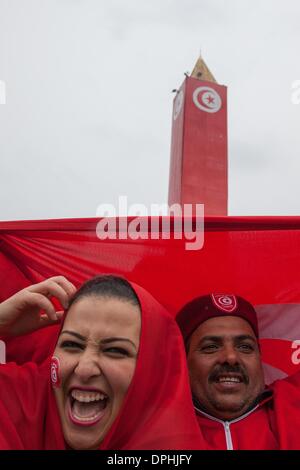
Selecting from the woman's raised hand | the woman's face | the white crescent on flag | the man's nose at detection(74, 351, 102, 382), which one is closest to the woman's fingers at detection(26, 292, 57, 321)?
the woman's raised hand

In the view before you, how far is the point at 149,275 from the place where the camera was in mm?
1869

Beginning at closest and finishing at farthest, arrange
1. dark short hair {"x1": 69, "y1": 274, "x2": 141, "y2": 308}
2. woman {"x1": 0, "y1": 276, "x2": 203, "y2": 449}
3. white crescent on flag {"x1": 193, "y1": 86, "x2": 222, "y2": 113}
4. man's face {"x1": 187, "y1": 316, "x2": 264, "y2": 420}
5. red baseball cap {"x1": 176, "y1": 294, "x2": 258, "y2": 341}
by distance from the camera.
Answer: woman {"x1": 0, "y1": 276, "x2": 203, "y2": 449}, dark short hair {"x1": 69, "y1": 274, "x2": 141, "y2": 308}, man's face {"x1": 187, "y1": 316, "x2": 264, "y2": 420}, red baseball cap {"x1": 176, "y1": 294, "x2": 258, "y2": 341}, white crescent on flag {"x1": 193, "y1": 86, "x2": 222, "y2": 113}

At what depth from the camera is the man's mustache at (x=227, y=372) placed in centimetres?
154

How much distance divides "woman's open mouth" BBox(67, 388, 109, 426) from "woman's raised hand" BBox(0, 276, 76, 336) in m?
0.30

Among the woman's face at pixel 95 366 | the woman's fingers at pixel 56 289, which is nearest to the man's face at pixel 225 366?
the woman's face at pixel 95 366

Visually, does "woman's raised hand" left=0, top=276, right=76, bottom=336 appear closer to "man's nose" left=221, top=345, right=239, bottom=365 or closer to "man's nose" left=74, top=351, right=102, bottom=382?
"man's nose" left=74, top=351, right=102, bottom=382

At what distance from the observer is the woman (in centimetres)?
118

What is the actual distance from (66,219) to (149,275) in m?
0.45

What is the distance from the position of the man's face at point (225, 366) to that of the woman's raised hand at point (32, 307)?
0.57 m

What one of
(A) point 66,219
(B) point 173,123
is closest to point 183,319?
(A) point 66,219

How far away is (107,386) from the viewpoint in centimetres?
121

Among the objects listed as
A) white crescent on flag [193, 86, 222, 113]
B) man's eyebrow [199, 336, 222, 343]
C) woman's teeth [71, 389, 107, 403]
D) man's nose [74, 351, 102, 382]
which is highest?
white crescent on flag [193, 86, 222, 113]

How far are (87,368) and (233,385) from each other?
0.62m
